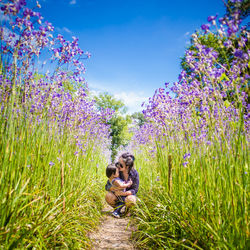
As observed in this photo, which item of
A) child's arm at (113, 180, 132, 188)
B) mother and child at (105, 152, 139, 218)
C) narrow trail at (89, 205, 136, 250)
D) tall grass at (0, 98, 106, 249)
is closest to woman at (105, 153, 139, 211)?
mother and child at (105, 152, 139, 218)

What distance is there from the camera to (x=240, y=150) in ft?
5.06

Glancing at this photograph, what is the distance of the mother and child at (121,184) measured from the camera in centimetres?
365

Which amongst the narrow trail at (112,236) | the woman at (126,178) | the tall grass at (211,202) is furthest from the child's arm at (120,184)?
the tall grass at (211,202)

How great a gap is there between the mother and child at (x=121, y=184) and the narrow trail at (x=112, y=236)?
298mm

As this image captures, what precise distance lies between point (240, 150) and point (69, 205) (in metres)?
2.01

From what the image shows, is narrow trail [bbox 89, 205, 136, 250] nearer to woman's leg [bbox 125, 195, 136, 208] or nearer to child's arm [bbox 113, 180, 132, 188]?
woman's leg [bbox 125, 195, 136, 208]

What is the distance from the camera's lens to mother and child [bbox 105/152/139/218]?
12.0ft

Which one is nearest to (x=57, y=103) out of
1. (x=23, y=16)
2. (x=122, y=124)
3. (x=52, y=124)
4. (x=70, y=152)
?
(x=52, y=124)

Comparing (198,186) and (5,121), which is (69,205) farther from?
(198,186)

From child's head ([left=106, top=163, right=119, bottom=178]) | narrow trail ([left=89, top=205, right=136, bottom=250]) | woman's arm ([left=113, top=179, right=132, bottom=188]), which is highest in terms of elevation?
child's head ([left=106, top=163, right=119, bottom=178])

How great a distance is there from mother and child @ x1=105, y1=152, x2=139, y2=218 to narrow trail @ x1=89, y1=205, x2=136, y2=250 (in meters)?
0.30

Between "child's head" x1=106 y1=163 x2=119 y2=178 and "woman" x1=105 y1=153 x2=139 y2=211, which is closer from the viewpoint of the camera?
"woman" x1=105 y1=153 x2=139 y2=211

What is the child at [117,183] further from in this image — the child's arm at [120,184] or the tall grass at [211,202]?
the tall grass at [211,202]

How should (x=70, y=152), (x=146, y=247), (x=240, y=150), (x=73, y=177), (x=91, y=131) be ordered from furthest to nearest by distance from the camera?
(x=91, y=131) < (x=70, y=152) < (x=73, y=177) < (x=146, y=247) < (x=240, y=150)
